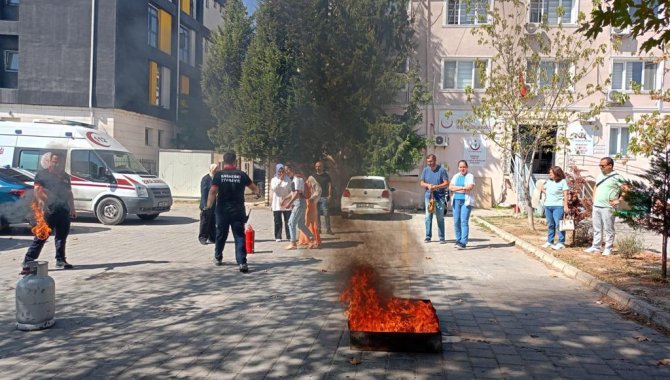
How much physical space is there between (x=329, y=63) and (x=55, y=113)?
2347 cm

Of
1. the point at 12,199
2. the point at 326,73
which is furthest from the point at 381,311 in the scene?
the point at 12,199

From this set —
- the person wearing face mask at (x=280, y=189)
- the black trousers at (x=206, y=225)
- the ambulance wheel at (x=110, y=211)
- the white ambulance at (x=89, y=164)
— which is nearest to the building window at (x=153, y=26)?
the person wearing face mask at (x=280, y=189)

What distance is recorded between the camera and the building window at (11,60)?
24.9m

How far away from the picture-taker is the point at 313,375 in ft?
14.0

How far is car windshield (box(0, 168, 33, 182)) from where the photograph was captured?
1300 cm

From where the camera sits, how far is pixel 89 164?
15.2 metres

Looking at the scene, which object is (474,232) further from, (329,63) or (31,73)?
(31,73)

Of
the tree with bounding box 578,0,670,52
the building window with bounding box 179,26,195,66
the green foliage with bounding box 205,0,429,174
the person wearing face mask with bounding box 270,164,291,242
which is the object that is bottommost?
the person wearing face mask with bounding box 270,164,291,242

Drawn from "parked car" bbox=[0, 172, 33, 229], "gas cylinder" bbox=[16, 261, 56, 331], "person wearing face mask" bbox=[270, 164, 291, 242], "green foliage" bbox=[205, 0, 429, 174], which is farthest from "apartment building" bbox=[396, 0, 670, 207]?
"gas cylinder" bbox=[16, 261, 56, 331]

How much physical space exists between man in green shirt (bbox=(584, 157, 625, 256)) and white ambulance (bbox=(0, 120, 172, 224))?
11800 millimetres

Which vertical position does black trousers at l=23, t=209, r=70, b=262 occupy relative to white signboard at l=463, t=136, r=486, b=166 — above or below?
below

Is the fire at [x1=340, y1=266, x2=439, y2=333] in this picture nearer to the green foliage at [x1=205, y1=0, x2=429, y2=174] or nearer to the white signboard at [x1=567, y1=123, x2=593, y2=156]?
the green foliage at [x1=205, y1=0, x2=429, y2=174]

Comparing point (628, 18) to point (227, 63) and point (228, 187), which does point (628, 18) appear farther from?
point (227, 63)

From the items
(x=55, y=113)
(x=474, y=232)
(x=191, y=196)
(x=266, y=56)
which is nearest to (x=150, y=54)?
(x=266, y=56)
